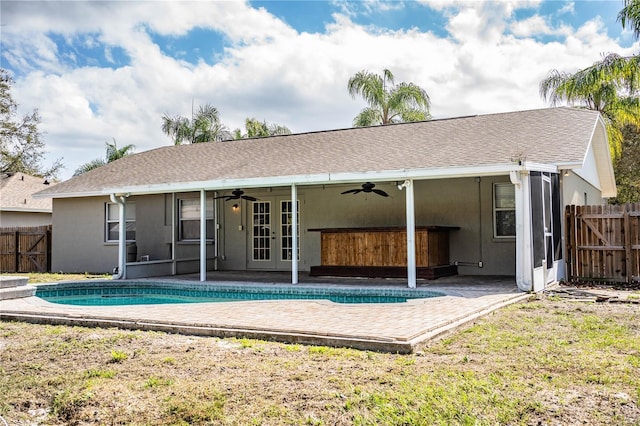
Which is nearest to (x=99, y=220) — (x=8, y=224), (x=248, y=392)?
(x=8, y=224)

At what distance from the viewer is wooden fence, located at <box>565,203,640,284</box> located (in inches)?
441

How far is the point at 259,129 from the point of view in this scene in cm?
3338

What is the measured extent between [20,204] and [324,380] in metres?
21.6

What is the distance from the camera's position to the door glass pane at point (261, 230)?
52.0 feet

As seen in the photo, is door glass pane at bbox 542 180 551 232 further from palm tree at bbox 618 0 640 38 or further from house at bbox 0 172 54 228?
house at bbox 0 172 54 228

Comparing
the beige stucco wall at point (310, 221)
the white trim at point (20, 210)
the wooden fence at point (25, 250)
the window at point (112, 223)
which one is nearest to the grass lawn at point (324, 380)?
the beige stucco wall at point (310, 221)

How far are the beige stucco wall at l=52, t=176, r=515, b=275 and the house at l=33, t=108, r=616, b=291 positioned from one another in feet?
0.10

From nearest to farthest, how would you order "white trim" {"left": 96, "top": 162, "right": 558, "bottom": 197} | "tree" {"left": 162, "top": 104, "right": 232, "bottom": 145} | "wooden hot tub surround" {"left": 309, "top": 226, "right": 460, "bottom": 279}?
"white trim" {"left": 96, "top": 162, "right": 558, "bottom": 197} → "wooden hot tub surround" {"left": 309, "top": 226, "right": 460, "bottom": 279} → "tree" {"left": 162, "top": 104, "right": 232, "bottom": 145}

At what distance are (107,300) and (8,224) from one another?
12906 millimetres

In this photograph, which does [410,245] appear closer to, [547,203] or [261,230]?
[547,203]

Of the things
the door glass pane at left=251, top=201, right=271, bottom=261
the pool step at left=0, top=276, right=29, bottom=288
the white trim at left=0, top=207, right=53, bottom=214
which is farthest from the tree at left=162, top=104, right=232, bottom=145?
the pool step at left=0, top=276, right=29, bottom=288

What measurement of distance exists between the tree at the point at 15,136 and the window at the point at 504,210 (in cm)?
2886

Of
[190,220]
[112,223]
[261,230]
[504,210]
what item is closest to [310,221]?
[261,230]

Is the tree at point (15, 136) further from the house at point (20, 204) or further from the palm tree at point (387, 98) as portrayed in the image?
the palm tree at point (387, 98)
